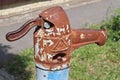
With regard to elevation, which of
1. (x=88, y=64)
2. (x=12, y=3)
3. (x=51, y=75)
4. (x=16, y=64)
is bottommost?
(x=88, y=64)

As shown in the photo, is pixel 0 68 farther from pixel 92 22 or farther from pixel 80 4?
pixel 80 4

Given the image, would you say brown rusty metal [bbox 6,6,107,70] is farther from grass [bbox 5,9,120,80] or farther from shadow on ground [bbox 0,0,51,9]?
shadow on ground [bbox 0,0,51,9]

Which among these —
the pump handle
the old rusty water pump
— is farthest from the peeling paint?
the pump handle

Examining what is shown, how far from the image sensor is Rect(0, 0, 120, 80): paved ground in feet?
19.2

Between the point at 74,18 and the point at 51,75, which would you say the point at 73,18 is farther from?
the point at 51,75

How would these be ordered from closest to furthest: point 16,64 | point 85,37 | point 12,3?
point 85,37 → point 16,64 → point 12,3

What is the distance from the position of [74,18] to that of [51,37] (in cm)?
578

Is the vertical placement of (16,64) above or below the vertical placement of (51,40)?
below

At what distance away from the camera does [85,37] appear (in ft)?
6.82

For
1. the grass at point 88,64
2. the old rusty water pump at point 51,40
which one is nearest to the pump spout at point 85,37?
the old rusty water pump at point 51,40

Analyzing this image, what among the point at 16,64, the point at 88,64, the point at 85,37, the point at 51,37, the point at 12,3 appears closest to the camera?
the point at 51,37

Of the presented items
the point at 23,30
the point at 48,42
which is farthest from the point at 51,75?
the point at 23,30

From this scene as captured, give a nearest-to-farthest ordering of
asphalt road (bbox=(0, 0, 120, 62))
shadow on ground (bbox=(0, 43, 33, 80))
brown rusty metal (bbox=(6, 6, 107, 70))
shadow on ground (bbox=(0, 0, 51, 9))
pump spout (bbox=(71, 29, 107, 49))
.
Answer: brown rusty metal (bbox=(6, 6, 107, 70)) → pump spout (bbox=(71, 29, 107, 49)) → shadow on ground (bbox=(0, 43, 33, 80)) → asphalt road (bbox=(0, 0, 120, 62)) → shadow on ground (bbox=(0, 0, 51, 9))

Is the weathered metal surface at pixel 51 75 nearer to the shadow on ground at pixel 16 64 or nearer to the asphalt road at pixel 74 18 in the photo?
the shadow on ground at pixel 16 64
